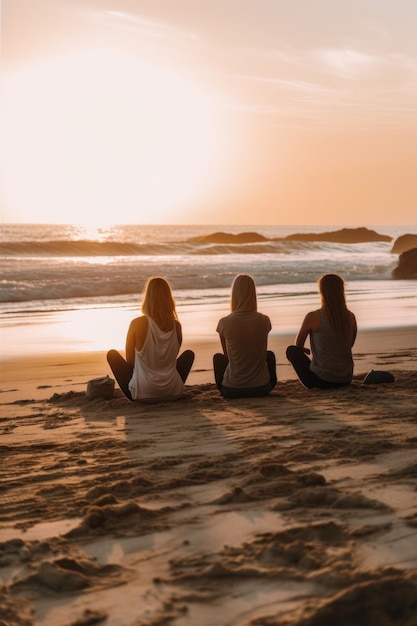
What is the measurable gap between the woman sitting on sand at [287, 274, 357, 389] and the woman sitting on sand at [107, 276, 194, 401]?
116cm

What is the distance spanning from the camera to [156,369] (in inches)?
292

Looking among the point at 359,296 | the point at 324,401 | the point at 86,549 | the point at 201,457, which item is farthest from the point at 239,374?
the point at 359,296

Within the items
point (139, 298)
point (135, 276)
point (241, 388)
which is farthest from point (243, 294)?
point (135, 276)

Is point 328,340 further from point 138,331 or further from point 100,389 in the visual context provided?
point 100,389

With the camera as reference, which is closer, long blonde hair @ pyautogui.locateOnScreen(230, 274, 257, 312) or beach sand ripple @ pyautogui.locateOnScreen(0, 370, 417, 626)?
beach sand ripple @ pyautogui.locateOnScreen(0, 370, 417, 626)

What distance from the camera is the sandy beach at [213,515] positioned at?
3104 millimetres

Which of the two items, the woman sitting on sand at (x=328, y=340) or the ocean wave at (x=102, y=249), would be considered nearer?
the woman sitting on sand at (x=328, y=340)

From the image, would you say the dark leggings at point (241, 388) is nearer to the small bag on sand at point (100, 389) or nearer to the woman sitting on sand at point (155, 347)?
the woman sitting on sand at point (155, 347)

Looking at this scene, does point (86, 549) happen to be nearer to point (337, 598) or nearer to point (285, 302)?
point (337, 598)

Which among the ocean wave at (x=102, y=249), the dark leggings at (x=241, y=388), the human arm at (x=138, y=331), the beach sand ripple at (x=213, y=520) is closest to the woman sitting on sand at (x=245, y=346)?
the dark leggings at (x=241, y=388)

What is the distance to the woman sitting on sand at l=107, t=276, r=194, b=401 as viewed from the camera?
732 centimetres

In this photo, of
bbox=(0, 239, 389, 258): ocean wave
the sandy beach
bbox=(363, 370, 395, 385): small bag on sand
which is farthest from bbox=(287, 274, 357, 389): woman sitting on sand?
bbox=(0, 239, 389, 258): ocean wave

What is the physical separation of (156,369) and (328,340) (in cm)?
163

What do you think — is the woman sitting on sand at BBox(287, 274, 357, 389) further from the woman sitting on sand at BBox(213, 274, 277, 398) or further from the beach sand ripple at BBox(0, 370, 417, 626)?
the beach sand ripple at BBox(0, 370, 417, 626)
